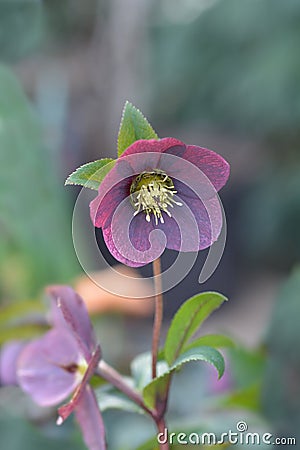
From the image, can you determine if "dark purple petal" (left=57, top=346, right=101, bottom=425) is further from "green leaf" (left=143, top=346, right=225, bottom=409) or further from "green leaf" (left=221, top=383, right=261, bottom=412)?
"green leaf" (left=221, top=383, right=261, bottom=412)

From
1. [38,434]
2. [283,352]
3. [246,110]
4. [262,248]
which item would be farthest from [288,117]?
[38,434]

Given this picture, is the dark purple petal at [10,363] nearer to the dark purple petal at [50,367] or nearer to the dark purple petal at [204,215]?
the dark purple petal at [50,367]

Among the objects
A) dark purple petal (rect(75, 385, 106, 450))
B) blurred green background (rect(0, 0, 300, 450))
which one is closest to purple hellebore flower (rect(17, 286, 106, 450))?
dark purple petal (rect(75, 385, 106, 450))

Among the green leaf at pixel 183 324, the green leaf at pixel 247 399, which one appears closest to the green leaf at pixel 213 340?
the green leaf at pixel 183 324

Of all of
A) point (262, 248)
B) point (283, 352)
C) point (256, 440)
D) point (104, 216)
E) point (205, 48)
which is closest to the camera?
point (104, 216)

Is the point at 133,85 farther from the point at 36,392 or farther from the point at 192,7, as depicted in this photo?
the point at 192,7

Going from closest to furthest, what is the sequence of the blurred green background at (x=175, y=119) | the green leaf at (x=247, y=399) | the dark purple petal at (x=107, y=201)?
the dark purple petal at (x=107, y=201) < the green leaf at (x=247, y=399) < the blurred green background at (x=175, y=119)
